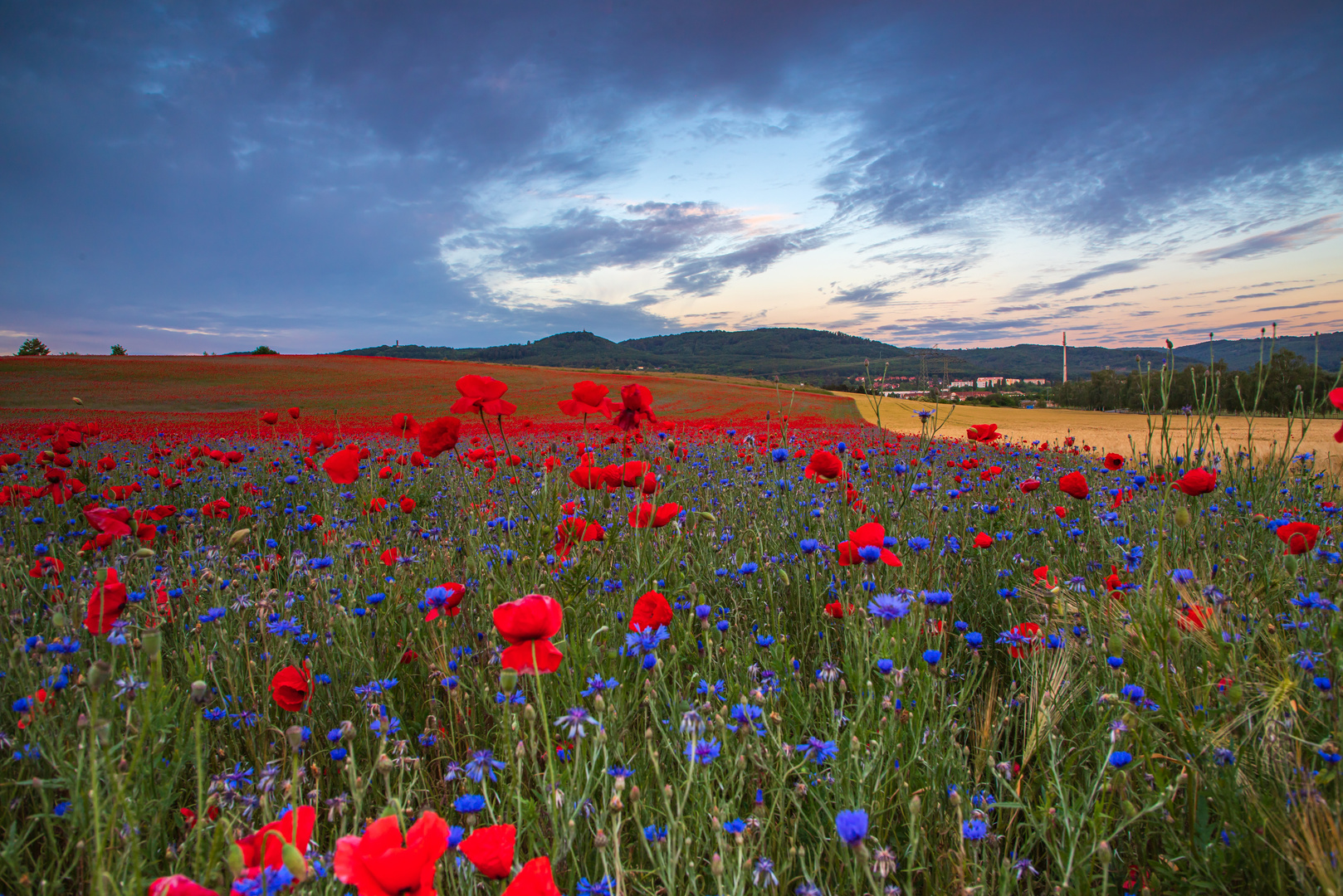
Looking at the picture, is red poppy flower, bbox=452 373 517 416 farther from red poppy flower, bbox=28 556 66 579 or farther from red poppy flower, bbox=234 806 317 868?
red poppy flower, bbox=28 556 66 579

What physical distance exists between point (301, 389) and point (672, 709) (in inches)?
1128

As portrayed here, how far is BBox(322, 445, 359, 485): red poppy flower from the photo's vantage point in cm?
263

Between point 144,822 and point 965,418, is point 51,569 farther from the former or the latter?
point 965,418

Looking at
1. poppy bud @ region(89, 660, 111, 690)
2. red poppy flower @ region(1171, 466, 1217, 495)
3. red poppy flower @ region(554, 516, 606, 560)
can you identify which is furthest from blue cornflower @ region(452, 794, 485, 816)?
red poppy flower @ region(1171, 466, 1217, 495)

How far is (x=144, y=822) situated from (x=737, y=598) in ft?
6.99

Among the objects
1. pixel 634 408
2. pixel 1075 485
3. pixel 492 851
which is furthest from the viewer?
pixel 1075 485

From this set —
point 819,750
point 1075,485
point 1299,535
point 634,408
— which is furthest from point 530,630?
point 1075,485

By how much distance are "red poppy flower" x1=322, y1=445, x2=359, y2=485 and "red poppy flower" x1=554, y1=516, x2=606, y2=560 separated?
37.2 inches

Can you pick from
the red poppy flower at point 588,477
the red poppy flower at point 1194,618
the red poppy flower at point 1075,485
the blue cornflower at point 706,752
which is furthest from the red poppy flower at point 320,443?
the red poppy flower at point 1194,618

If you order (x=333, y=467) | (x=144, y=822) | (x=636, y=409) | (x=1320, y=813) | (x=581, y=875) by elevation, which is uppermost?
(x=636, y=409)

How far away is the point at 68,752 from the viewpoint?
1.68 m

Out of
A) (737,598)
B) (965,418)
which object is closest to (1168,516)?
(737,598)

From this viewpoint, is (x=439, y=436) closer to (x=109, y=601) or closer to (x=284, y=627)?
(x=284, y=627)

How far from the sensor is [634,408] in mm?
2633
